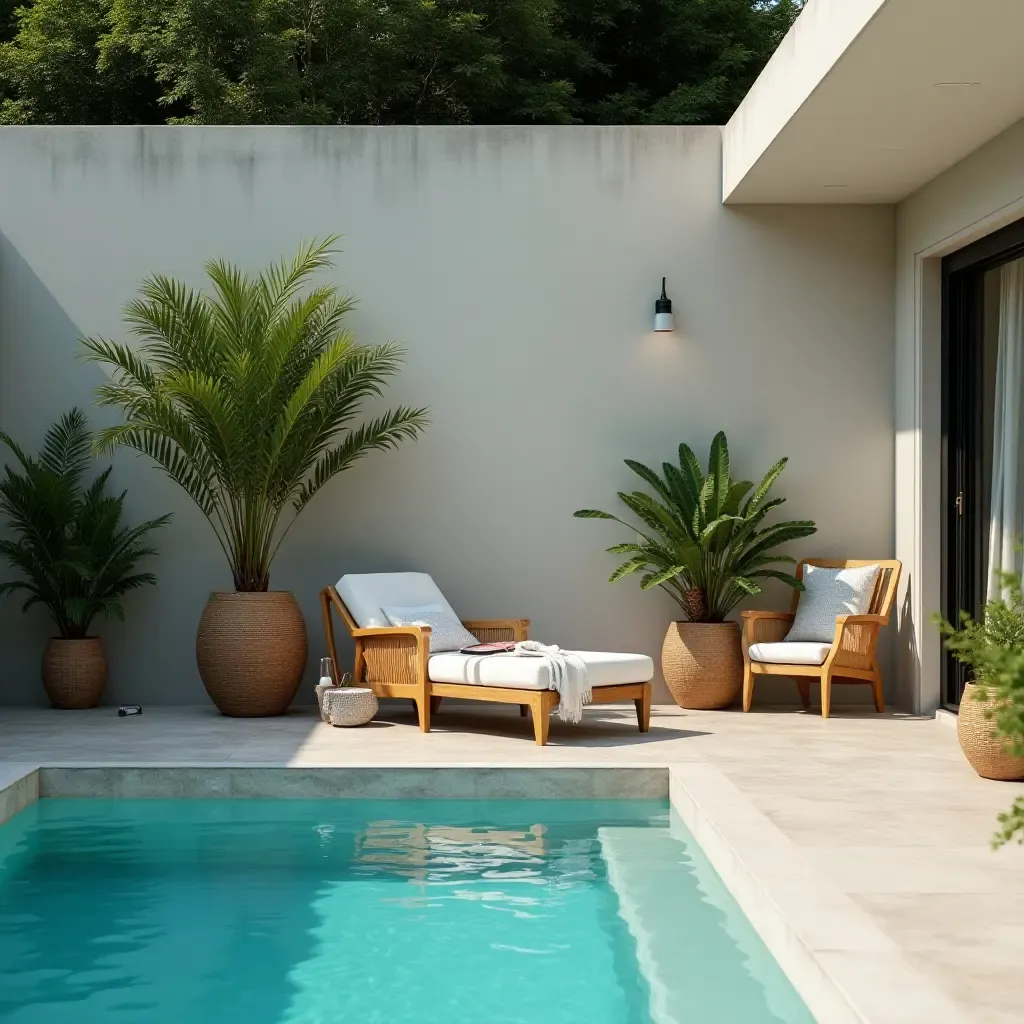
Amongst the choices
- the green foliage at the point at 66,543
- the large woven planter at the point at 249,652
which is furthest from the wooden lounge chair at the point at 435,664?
the green foliage at the point at 66,543

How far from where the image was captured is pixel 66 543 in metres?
8.23

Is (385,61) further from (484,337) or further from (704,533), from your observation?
(704,533)

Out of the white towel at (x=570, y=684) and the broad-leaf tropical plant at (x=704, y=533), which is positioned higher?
the broad-leaf tropical plant at (x=704, y=533)

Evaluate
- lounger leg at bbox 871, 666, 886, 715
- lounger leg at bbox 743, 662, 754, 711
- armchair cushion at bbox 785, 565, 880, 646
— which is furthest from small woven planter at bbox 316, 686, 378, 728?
lounger leg at bbox 871, 666, 886, 715

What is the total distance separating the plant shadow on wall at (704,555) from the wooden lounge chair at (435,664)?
0.81m

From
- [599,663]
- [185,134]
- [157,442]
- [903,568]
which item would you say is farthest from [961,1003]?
[185,134]

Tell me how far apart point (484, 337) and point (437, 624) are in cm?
202

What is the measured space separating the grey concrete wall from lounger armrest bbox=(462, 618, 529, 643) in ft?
1.95

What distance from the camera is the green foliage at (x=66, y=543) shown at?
8172mm

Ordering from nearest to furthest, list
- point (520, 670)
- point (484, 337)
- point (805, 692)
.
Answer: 1. point (520, 670)
2. point (805, 692)
3. point (484, 337)

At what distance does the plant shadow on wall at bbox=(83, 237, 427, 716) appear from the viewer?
25.7ft

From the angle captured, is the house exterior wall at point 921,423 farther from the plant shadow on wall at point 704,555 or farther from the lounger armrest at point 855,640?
the plant shadow on wall at point 704,555

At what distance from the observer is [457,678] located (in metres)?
7.20

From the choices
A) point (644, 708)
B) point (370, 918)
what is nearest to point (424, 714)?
point (644, 708)
